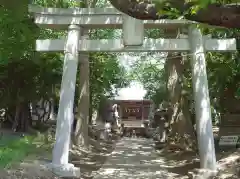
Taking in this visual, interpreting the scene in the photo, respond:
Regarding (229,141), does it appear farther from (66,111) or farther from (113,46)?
(66,111)

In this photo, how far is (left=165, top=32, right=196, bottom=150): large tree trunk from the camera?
1351 cm

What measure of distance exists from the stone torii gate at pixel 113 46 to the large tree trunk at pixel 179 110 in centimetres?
324

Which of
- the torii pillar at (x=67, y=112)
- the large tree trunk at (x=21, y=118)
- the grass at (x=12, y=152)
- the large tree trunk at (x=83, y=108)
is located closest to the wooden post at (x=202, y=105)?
the torii pillar at (x=67, y=112)

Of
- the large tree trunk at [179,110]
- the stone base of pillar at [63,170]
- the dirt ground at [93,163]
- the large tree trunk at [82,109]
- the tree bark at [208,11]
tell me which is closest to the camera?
the tree bark at [208,11]

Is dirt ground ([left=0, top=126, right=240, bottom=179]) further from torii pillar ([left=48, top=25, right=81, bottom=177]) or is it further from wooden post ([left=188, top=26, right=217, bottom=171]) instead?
wooden post ([left=188, top=26, right=217, bottom=171])

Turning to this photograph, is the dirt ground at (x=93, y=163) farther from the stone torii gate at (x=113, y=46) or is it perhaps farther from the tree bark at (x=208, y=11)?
the tree bark at (x=208, y=11)

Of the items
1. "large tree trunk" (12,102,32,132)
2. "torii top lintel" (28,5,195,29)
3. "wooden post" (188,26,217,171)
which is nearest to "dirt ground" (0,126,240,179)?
"wooden post" (188,26,217,171)

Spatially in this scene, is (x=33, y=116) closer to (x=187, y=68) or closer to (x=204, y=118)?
(x=187, y=68)

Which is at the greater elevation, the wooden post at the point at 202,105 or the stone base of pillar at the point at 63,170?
the wooden post at the point at 202,105

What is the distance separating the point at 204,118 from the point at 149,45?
88.5 inches

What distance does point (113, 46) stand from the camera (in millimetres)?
9945

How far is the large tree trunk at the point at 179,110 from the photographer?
44.3 ft

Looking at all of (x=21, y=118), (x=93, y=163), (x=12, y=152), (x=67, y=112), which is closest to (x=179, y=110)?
(x=93, y=163)

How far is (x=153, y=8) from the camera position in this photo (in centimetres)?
386
